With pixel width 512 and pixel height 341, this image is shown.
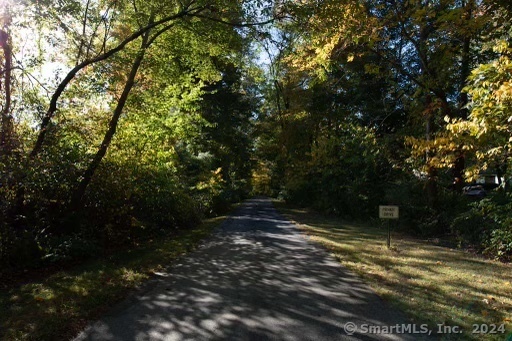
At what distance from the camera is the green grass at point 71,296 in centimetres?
465

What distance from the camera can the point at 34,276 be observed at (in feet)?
23.6

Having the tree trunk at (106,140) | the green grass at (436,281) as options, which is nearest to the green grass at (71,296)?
the tree trunk at (106,140)

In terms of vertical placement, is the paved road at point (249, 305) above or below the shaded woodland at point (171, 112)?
below

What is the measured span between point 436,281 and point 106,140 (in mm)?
8734

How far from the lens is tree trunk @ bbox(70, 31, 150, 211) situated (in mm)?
9727

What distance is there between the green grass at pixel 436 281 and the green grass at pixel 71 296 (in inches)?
172

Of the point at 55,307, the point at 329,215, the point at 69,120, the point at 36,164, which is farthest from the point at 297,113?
the point at 55,307

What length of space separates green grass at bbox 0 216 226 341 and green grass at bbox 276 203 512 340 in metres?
4.36

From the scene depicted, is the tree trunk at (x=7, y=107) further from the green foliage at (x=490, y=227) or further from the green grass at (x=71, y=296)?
the green foliage at (x=490, y=227)

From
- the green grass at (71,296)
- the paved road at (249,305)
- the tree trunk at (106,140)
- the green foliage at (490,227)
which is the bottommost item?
the green grass at (71,296)

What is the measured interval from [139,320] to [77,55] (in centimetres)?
870

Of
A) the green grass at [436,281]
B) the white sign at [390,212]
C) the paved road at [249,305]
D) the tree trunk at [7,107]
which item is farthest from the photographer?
the white sign at [390,212]

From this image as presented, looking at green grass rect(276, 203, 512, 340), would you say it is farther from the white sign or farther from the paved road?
the white sign

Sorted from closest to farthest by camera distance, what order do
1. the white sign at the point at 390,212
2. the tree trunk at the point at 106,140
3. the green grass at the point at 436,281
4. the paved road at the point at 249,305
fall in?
the paved road at the point at 249,305
the green grass at the point at 436,281
the tree trunk at the point at 106,140
the white sign at the point at 390,212
